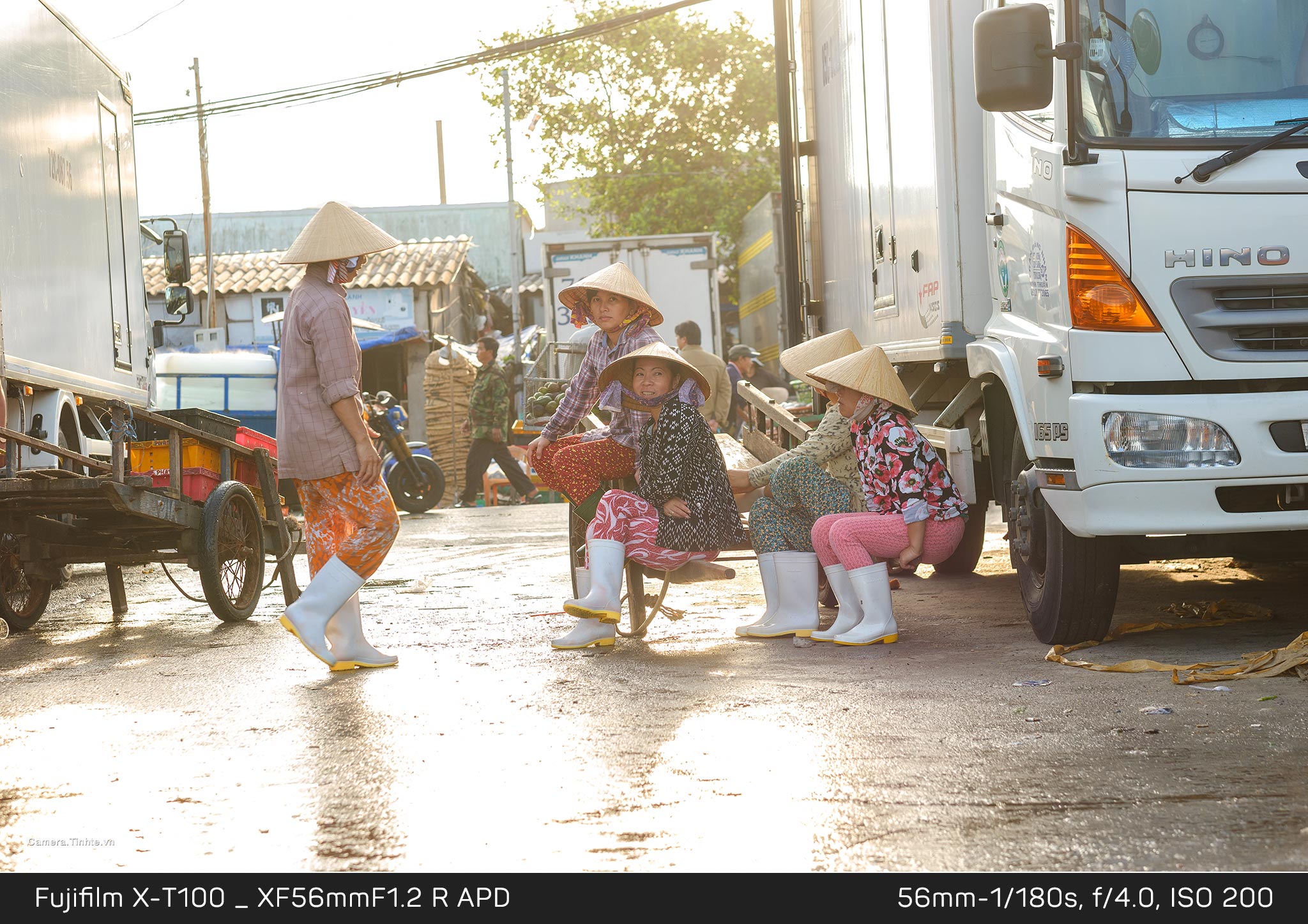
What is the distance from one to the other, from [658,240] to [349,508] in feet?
50.5

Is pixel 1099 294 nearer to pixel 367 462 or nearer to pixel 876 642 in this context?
pixel 876 642

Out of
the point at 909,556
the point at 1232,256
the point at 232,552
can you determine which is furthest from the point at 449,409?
the point at 1232,256

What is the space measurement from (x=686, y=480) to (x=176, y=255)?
24.8 feet

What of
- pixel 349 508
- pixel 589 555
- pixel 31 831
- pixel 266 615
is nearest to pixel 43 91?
pixel 266 615

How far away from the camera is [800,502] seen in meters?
6.48

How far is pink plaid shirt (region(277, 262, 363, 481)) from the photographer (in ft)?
19.3

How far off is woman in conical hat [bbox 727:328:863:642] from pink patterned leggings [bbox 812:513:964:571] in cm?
19

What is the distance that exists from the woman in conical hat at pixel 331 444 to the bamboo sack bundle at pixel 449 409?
18.9m

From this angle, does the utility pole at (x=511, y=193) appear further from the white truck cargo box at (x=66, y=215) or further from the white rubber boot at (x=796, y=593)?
the white rubber boot at (x=796, y=593)

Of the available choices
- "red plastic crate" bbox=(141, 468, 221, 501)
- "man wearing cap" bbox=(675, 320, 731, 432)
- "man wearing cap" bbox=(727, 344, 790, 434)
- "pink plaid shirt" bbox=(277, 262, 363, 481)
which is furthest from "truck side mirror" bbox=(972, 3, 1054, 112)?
"man wearing cap" bbox=(727, 344, 790, 434)

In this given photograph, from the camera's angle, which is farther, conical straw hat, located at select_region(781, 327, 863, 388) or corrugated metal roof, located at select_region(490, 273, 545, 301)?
corrugated metal roof, located at select_region(490, 273, 545, 301)

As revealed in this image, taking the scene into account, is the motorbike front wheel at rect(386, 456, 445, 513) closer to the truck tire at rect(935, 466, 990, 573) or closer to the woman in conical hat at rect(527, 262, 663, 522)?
the truck tire at rect(935, 466, 990, 573)

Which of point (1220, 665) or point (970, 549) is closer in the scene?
point (1220, 665)
